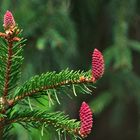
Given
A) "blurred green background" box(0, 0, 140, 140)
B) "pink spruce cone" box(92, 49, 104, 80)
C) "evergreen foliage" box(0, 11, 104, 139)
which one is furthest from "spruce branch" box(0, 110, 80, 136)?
"blurred green background" box(0, 0, 140, 140)

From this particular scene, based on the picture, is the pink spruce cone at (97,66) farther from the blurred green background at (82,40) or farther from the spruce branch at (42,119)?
the blurred green background at (82,40)

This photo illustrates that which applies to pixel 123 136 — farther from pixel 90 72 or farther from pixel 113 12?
pixel 90 72

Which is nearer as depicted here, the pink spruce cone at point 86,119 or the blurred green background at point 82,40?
the pink spruce cone at point 86,119

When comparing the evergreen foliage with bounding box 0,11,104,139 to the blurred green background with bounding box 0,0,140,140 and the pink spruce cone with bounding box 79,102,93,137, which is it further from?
the blurred green background with bounding box 0,0,140,140

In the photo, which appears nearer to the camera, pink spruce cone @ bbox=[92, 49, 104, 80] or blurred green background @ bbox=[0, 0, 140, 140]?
pink spruce cone @ bbox=[92, 49, 104, 80]

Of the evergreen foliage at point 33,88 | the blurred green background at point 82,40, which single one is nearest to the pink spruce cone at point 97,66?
the evergreen foliage at point 33,88

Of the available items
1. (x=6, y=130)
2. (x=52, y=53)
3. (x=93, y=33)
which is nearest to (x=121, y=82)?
(x=93, y=33)

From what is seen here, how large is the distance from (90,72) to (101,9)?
2700mm

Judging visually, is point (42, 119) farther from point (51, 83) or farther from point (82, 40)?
point (82, 40)

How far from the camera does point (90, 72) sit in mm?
906

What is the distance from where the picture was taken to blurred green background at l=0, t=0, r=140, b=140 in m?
2.72

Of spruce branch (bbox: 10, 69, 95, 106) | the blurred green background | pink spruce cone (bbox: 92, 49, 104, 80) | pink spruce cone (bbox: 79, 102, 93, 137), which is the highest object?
the blurred green background

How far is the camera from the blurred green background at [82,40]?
2717 millimetres

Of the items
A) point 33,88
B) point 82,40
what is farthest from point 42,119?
point 82,40
